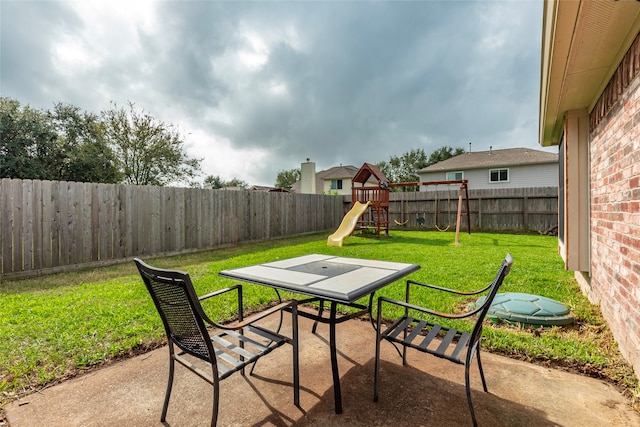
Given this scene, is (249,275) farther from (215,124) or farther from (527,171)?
(527,171)

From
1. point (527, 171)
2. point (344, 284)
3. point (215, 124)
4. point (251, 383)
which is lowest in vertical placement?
point (251, 383)

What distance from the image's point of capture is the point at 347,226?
10469 millimetres

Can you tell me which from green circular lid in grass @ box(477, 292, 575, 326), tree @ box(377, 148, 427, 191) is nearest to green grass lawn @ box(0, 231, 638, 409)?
green circular lid in grass @ box(477, 292, 575, 326)

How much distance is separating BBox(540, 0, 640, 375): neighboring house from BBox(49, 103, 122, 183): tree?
19381mm

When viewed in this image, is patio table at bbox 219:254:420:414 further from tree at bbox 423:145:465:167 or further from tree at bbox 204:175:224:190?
tree at bbox 204:175:224:190

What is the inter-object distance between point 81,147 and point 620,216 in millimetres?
20390

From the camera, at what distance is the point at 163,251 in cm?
730

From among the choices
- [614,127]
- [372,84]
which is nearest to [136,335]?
[614,127]

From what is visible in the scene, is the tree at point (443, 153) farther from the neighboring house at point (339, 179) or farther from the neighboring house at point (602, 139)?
the neighboring house at point (602, 139)

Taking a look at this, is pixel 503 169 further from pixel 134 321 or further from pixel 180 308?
pixel 180 308

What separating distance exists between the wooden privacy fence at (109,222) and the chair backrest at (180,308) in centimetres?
543

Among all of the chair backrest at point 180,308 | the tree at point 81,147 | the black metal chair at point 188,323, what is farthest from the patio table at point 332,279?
the tree at point 81,147

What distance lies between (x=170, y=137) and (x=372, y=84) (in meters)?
12.4

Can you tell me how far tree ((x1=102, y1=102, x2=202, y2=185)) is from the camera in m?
16.6
